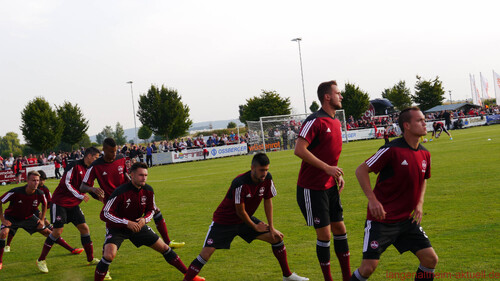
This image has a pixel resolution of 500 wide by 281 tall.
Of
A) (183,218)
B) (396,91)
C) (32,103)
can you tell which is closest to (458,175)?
(183,218)

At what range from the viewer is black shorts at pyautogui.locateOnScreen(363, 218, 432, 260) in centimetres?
473

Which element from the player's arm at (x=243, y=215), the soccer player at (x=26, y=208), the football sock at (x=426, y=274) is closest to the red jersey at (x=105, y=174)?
the soccer player at (x=26, y=208)

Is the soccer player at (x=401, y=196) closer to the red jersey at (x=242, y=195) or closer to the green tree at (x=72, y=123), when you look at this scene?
the red jersey at (x=242, y=195)

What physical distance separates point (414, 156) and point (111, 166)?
18.0ft

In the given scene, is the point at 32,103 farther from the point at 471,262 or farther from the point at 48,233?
the point at 471,262

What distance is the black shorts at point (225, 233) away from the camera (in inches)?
251

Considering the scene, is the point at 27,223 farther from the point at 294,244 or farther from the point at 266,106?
the point at 266,106

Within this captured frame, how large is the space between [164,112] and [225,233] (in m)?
64.5

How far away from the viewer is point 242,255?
8.19 meters

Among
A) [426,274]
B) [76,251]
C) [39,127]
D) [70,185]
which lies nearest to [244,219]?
[426,274]

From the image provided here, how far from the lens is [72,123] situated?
64.6m

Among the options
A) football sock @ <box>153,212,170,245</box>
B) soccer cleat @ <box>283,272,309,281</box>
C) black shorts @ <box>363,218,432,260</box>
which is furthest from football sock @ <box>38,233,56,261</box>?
black shorts @ <box>363,218,432,260</box>

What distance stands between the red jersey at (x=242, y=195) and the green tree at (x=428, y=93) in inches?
3187

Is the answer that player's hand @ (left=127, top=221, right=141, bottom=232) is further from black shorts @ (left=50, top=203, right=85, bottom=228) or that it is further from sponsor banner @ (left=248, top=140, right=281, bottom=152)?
sponsor banner @ (left=248, top=140, right=281, bottom=152)
